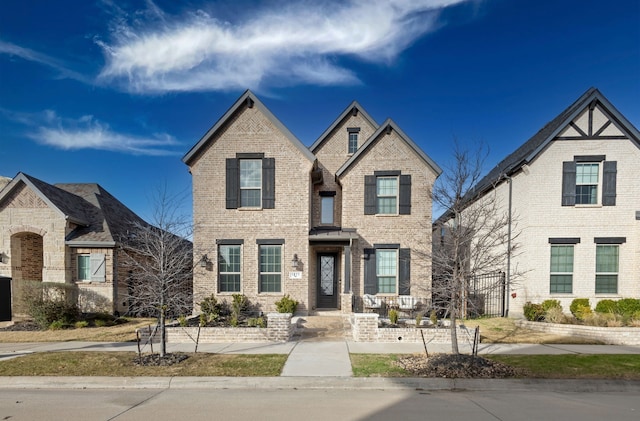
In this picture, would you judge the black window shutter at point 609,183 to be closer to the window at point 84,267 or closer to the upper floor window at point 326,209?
the upper floor window at point 326,209

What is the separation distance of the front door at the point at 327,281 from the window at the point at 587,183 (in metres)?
10.8

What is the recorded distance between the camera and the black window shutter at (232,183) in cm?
1275

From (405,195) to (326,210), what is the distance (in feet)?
13.4

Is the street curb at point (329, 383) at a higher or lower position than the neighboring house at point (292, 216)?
lower

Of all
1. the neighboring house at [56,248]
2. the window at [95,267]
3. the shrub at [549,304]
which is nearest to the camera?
the shrub at [549,304]

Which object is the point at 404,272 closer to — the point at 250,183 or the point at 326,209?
the point at 326,209

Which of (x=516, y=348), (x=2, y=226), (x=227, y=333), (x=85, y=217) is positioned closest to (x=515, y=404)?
(x=516, y=348)

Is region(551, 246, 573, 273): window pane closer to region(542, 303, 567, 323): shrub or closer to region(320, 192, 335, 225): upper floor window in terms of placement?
region(542, 303, 567, 323): shrub

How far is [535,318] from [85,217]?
2083 cm

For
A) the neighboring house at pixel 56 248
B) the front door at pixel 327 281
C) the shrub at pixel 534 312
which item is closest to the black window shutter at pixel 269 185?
the front door at pixel 327 281

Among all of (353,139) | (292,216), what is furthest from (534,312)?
(353,139)

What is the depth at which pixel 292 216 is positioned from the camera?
12.7 m

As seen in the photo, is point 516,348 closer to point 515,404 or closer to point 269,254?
point 515,404

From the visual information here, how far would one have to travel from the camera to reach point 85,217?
14828mm
